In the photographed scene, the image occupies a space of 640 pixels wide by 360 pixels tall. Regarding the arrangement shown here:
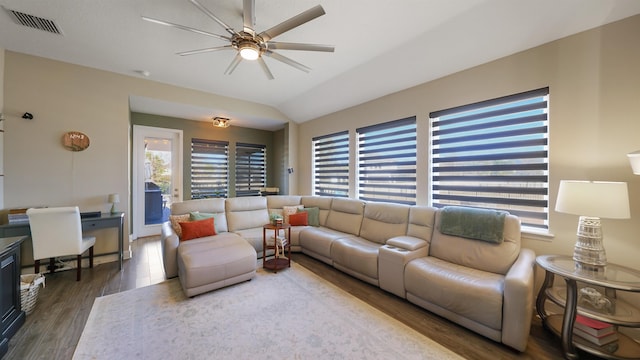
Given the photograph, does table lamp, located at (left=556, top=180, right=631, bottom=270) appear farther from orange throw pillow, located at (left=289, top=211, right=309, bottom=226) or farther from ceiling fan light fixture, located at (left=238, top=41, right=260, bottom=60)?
orange throw pillow, located at (left=289, top=211, right=309, bottom=226)

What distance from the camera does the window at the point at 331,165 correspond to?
15.9 ft

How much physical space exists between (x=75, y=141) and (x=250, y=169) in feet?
11.5

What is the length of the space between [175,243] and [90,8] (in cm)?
272

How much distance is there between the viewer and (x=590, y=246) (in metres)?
1.86

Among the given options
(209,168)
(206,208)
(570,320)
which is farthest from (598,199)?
(209,168)

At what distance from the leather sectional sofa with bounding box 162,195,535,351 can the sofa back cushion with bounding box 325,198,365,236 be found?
2 centimetres

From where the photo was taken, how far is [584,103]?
7.12 ft

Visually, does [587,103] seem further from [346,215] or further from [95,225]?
[95,225]

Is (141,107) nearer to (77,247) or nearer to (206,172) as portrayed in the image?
(206,172)

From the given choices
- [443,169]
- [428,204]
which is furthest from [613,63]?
[428,204]

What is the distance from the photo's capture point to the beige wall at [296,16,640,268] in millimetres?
1968

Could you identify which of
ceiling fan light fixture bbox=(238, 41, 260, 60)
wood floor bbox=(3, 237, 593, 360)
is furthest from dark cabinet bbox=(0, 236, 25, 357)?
ceiling fan light fixture bbox=(238, 41, 260, 60)

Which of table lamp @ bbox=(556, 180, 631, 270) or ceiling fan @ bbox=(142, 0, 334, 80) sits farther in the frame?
ceiling fan @ bbox=(142, 0, 334, 80)

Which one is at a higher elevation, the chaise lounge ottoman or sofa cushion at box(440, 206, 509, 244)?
sofa cushion at box(440, 206, 509, 244)
